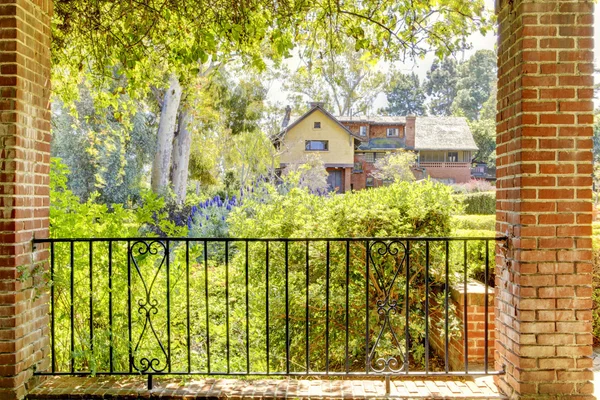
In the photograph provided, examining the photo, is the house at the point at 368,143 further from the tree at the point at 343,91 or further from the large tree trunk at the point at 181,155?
the large tree trunk at the point at 181,155

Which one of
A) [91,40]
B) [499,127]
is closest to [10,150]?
[91,40]

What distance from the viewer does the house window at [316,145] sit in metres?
32.8

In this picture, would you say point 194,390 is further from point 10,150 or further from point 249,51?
point 249,51

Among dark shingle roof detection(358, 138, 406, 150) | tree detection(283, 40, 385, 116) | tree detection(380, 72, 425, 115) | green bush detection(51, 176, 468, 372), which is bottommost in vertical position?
green bush detection(51, 176, 468, 372)

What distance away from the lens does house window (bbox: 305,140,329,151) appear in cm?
3284

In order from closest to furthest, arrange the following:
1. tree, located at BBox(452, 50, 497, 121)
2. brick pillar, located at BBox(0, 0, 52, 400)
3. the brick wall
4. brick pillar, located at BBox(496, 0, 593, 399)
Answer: brick pillar, located at BBox(496, 0, 593, 399), brick pillar, located at BBox(0, 0, 52, 400), the brick wall, tree, located at BBox(452, 50, 497, 121)

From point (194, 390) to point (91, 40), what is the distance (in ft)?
9.15

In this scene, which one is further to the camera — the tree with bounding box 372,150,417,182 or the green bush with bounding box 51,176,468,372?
the tree with bounding box 372,150,417,182

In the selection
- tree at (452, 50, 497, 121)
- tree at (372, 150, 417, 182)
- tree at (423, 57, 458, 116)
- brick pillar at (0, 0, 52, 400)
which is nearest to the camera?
brick pillar at (0, 0, 52, 400)

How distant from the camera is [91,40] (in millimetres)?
3939

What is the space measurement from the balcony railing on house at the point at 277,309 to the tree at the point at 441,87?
59.8m

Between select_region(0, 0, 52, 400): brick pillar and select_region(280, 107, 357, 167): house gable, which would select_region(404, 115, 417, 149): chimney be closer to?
select_region(280, 107, 357, 167): house gable

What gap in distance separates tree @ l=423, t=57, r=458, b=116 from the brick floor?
6131cm

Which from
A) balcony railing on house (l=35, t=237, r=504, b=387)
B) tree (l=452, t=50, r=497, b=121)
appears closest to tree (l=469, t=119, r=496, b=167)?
tree (l=452, t=50, r=497, b=121)
